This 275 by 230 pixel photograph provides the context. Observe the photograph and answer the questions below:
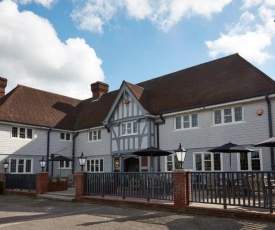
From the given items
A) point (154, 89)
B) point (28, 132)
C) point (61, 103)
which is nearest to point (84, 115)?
point (61, 103)

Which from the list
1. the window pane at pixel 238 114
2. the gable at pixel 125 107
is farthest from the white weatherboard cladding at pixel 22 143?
the window pane at pixel 238 114

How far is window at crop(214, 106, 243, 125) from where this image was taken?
17.3m

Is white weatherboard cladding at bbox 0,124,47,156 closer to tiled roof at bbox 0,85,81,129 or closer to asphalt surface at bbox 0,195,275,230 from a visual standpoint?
tiled roof at bbox 0,85,81,129

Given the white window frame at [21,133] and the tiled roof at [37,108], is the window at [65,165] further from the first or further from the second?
the white window frame at [21,133]

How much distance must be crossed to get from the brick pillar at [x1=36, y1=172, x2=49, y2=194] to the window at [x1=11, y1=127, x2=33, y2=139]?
Result: 6.90 m

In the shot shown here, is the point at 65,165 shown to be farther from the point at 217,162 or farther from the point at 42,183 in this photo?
the point at 217,162

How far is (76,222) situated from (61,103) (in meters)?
22.0

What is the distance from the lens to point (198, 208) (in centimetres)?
1018

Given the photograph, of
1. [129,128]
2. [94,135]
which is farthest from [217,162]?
[94,135]

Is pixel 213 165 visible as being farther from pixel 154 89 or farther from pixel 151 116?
pixel 154 89

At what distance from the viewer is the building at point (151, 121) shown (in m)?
16.9

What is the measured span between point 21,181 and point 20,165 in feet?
15.5

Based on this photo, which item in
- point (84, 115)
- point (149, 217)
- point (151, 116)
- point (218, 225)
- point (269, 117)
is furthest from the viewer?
point (84, 115)

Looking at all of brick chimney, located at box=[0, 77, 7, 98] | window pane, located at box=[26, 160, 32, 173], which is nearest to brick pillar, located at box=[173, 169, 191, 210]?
window pane, located at box=[26, 160, 32, 173]
